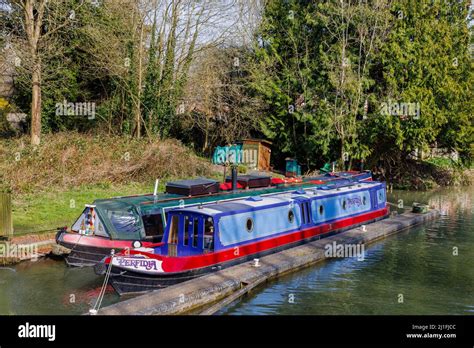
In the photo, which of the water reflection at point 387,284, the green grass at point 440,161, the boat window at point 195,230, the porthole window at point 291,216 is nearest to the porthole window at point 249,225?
the water reflection at point 387,284

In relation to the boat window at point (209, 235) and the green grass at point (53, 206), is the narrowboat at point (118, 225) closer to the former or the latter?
the boat window at point (209, 235)

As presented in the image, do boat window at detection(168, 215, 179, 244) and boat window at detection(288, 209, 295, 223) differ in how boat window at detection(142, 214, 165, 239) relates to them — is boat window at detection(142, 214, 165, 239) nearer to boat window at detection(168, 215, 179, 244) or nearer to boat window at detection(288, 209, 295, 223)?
boat window at detection(168, 215, 179, 244)

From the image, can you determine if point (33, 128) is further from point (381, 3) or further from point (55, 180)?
point (381, 3)

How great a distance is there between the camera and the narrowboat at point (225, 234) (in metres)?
13.3

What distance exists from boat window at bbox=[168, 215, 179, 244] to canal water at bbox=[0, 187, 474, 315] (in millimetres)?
2155

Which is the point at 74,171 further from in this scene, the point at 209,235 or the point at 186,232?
the point at 209,235

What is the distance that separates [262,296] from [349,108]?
24031 millimetres

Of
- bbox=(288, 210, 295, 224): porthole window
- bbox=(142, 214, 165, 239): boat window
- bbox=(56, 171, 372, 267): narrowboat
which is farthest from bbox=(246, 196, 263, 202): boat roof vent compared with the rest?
bbox=(142, 214, 165, 239): boat window

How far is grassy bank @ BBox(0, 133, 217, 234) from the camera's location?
20078mm

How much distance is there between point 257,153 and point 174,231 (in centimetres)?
2315

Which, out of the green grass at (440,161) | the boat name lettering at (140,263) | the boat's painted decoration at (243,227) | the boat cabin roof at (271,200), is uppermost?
the green grass at (440,161)

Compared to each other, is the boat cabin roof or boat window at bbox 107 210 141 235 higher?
the boat cabin roof

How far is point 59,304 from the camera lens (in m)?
12.9
